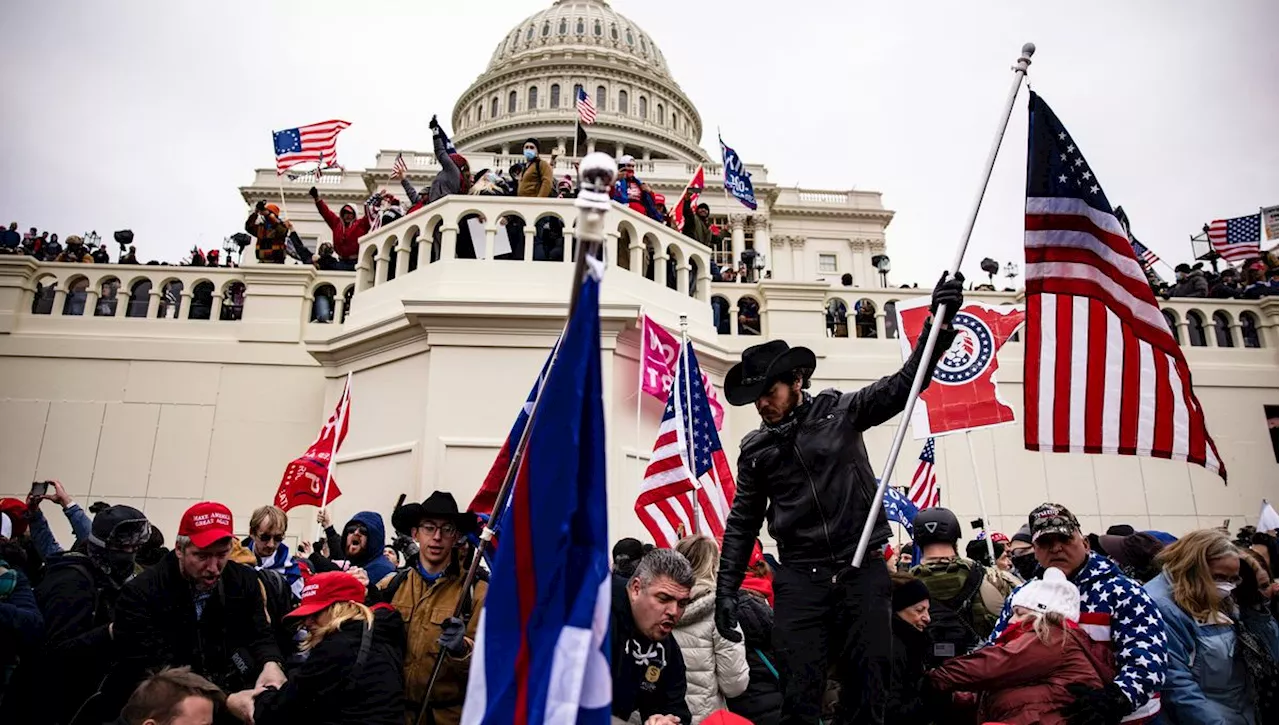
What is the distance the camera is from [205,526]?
4.36 meters

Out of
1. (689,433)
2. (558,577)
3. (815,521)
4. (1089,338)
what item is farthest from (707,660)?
(689,433)

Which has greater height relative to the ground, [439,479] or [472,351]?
[472,351]

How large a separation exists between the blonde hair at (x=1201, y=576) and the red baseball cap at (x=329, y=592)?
4073 millimetres

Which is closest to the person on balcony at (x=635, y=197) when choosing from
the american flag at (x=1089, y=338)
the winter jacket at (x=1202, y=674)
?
the american flag at (x=1089, y=338)

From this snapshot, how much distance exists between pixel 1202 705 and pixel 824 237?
57.3 m

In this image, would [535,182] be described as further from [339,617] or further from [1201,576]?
[1201,576]

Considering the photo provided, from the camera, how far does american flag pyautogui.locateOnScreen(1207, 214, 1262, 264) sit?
806 inches

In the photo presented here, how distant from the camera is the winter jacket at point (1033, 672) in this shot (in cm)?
384

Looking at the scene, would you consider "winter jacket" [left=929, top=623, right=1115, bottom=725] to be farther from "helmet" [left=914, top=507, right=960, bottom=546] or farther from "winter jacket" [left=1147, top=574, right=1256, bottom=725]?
"helmet" [left=914, top=507, right=960, bottom=546]

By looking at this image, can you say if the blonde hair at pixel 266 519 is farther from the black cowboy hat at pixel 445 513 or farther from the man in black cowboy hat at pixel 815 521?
the man in black cowboy hat at pixel 815 521

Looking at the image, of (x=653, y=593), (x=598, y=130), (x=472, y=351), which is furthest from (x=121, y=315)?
(x=598, y=130)

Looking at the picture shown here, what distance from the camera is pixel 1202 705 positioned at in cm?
420

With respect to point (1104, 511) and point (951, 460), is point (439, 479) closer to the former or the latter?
point (951, 460)

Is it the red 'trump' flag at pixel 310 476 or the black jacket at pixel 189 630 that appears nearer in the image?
the black jacket at pixel 189 630
